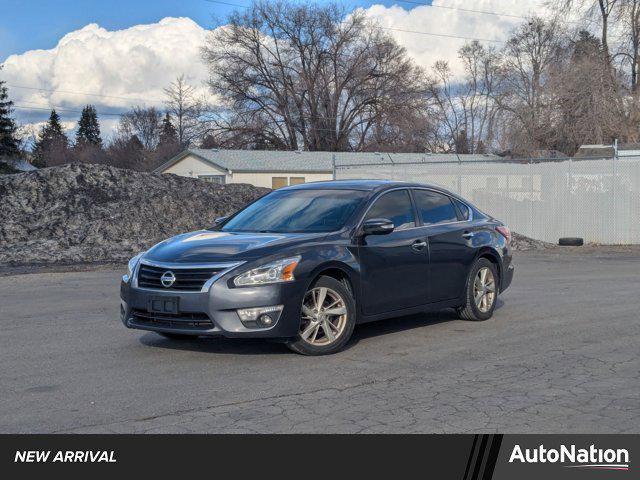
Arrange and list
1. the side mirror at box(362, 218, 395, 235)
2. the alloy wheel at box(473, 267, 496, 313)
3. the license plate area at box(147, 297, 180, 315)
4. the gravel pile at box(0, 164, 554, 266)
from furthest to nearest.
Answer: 1. the gravel pile at box(0, 164, 554, 266)
2. the alloy wheel at box(473, 267, 496, 313)
3. the side mirror at box(362, 218, 395, 235)
4. the license plate area at box(147, 297, 180, 315)

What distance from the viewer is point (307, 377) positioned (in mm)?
6824

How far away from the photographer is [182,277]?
7336mm

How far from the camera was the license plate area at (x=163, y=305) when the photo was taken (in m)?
7.30

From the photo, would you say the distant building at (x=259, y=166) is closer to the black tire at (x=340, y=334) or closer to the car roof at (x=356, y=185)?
the car roof at (x=356, y=185)

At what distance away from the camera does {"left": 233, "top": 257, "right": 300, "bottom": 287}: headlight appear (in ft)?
23.7

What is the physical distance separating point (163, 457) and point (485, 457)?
5.91 ft

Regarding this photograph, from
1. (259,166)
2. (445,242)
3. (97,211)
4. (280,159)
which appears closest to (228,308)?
(445,242)

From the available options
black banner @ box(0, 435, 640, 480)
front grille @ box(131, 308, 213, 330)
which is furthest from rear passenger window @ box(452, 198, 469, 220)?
black banner @ box(0, 435, 640, 480)

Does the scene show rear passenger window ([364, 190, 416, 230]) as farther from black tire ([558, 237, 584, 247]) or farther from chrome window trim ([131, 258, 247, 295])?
black tire ([558, 237, 584, 247])

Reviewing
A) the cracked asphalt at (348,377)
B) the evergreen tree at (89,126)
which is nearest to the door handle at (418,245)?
the cracked asphalt at (348,377)

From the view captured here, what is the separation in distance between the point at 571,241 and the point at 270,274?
16651 millimetres

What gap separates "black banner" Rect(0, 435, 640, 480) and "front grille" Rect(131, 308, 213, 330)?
2143mm

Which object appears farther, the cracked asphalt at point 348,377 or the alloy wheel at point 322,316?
the alloy wheel at point 322,316

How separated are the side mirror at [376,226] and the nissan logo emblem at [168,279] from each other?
1.89 m
